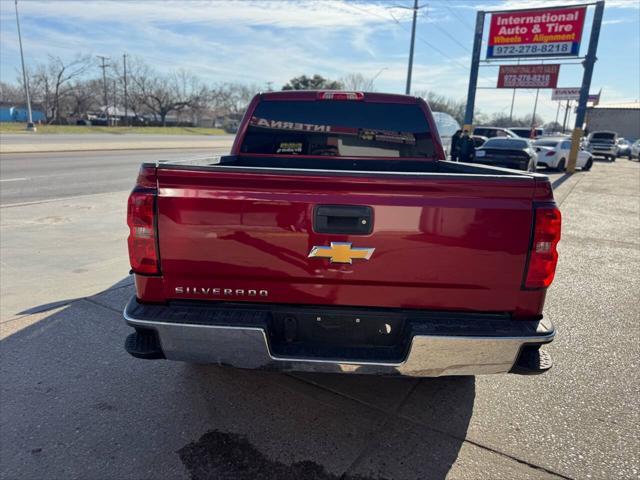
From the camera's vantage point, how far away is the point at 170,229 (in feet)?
7.70

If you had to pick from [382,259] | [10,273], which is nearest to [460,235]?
[382,259]

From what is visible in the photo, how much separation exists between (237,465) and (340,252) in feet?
4.20

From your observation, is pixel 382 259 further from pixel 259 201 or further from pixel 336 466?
pixel 336 466

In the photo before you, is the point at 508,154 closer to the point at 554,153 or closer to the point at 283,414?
the point at 554,153

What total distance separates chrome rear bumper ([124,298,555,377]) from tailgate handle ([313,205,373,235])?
1.95 ft

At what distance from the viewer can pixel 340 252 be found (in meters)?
2.32

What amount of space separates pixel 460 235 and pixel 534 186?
45 cm

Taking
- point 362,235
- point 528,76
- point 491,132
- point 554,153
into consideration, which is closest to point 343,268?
point 362,235

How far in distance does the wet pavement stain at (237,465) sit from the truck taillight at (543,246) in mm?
1354

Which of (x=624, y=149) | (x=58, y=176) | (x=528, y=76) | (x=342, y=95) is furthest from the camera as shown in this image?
(x=624, y=149)

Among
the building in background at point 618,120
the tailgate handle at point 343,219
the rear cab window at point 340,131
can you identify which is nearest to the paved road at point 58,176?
the rear cab window at point 340,131

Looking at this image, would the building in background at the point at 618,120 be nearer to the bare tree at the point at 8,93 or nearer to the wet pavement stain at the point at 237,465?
the wet pavement stain at the point at 237,465

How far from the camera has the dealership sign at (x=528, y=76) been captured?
22.2 m

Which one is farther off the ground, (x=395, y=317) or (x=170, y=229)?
(x=170, y=229)
